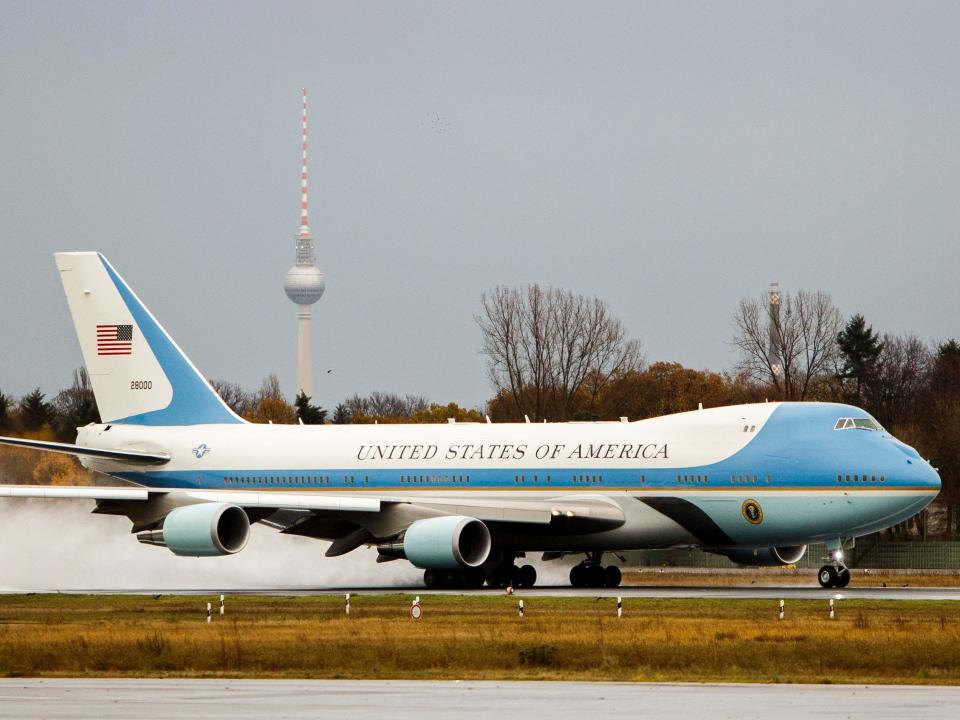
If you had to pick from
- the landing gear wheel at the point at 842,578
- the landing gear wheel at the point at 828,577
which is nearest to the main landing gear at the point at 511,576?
the landing gear wheel at the point at 828,577

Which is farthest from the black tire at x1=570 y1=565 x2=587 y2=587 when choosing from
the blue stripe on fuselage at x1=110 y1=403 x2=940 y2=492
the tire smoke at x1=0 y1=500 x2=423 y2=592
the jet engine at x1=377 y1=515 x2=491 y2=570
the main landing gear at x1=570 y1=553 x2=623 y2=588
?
the tire smoke at x1=0 y1=500 x2=423 y2=592

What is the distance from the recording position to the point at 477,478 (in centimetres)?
4925

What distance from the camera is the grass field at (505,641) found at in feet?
79.6

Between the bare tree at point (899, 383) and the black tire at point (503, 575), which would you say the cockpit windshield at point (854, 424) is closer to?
the black tire at point (503, 575)

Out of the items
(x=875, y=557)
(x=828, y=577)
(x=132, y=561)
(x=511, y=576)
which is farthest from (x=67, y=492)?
(x=875, y=557)

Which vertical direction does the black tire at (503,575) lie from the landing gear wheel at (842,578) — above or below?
above

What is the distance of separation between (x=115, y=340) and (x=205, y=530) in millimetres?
11450

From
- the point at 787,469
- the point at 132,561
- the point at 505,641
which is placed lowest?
the point at 505,641

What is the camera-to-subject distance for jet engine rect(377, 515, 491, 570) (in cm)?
4588

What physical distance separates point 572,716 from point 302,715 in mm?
2742

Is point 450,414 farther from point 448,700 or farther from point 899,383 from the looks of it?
point 448,700

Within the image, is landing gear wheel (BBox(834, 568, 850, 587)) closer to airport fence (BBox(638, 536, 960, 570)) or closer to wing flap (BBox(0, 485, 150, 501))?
wing flap (BBox(0, 485, 150, 501))

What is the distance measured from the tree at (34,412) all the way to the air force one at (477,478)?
9.74 metres

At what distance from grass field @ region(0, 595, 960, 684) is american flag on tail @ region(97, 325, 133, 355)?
16823mm
